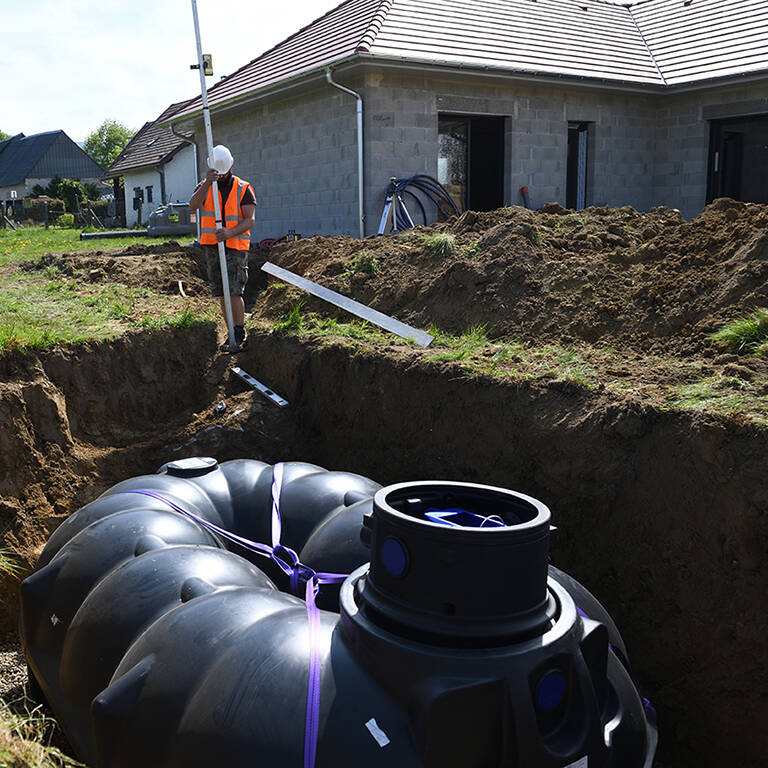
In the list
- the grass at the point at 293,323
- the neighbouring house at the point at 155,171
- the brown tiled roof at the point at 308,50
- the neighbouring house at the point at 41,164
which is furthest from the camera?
the neighbouring house at the point at 41,164

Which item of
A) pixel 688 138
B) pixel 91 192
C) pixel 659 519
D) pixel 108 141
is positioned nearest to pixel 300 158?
pixel 688 138

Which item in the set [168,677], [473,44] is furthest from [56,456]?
[473,44]

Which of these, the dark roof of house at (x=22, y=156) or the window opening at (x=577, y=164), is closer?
the window opening at (x=577, y=164)

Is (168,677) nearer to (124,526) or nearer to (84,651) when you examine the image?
(84,651)

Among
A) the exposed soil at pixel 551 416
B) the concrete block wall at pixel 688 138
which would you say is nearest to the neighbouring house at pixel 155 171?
the concrete block wall at pixel 688 138

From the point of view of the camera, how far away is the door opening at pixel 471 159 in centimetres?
1197

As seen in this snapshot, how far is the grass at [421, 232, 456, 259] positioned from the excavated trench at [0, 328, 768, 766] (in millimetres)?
1688

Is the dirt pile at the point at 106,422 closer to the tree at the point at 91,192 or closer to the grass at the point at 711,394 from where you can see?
the grass at the point at 711,394

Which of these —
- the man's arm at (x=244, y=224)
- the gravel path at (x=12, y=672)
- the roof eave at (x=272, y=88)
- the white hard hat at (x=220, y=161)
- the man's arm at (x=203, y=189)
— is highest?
the roof eave at (x=272, y=88)

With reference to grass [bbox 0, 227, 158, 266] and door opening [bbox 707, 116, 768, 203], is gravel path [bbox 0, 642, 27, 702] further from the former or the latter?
door opening [bbox 707, 116, 768, 203]

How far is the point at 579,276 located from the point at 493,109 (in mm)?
6706

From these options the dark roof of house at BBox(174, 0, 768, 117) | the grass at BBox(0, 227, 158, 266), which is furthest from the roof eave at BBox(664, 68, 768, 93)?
the grass at BBox(0, 227, 158, 266)

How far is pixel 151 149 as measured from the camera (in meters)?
31.9

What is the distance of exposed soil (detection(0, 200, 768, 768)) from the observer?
3.40 metres
